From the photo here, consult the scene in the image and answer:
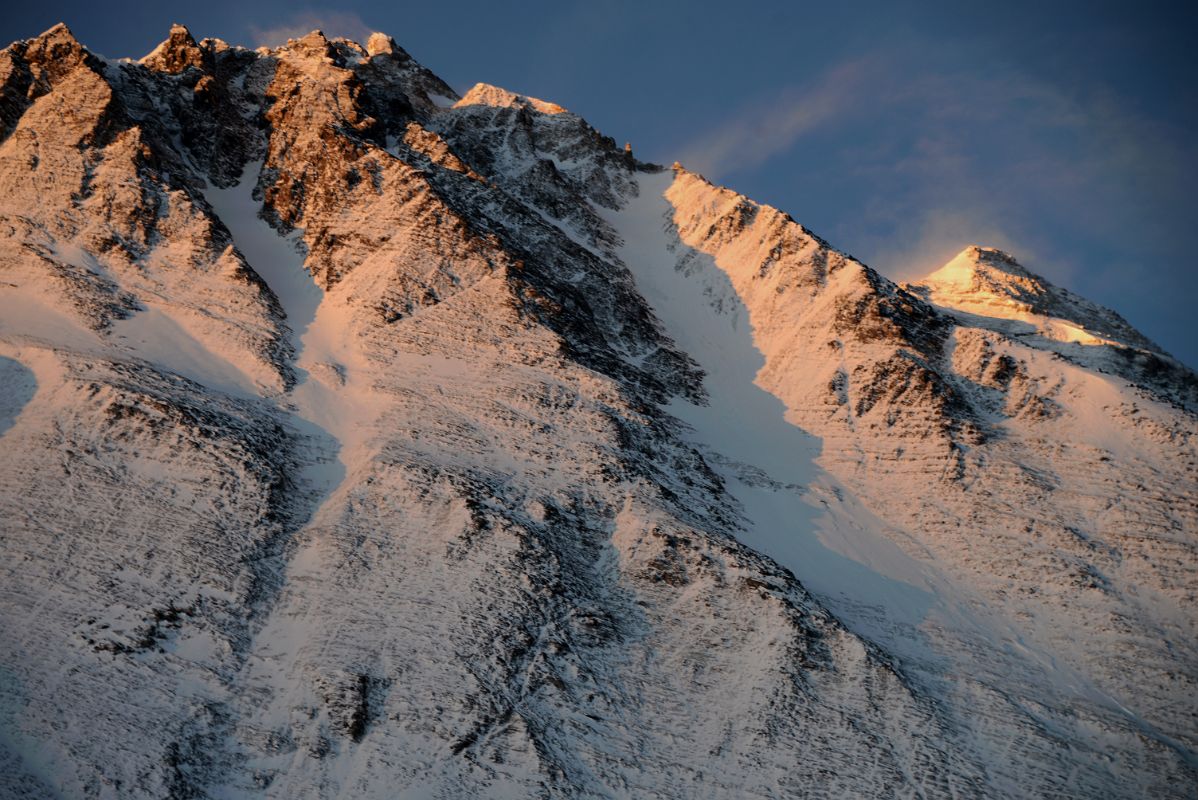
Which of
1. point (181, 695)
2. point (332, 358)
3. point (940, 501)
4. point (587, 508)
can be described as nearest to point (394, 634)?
point (181, 695)

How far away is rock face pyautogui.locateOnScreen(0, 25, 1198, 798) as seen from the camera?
2984 cm

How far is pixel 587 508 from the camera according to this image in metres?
44.0

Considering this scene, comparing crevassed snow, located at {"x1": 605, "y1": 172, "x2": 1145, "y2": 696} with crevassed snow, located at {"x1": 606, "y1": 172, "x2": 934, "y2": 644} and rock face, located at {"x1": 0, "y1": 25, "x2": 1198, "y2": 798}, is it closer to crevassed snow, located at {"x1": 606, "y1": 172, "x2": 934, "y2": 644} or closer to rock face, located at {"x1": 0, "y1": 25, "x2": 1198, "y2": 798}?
crevassed snow, located at {"x1": 606, "y1": 172, "x2": 934, "y2": 644}

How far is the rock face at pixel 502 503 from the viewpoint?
29.8 meters

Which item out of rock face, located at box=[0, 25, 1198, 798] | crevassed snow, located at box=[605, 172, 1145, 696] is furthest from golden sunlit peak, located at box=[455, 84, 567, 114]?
crevassed snow, located at box=[605, 172, 1145, 696]

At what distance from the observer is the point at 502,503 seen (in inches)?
1634

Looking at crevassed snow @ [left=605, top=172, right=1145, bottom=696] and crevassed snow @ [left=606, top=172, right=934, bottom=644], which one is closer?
crevassed snow @ [left=605, top=172, right=1145, bottom=696]

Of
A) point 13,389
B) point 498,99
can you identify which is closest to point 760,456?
point 13,389

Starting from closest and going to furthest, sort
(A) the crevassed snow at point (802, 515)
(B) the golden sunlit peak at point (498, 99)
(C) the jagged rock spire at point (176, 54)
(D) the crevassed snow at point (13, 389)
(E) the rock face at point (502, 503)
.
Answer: (E) the rock face at point (502, 503) → (D) the crevassed snow at point (13, 389) → (A) the crevassed snow at point (802, 515) → (C) the jagged rock spire at point (176, 54) → (B) the golden sunlit peak at point (498, 99)

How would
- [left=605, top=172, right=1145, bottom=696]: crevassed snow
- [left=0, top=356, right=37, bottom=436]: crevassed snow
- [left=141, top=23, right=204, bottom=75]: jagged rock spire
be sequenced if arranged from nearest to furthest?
[left=0, top=356, right=37, bottom=436]: crevassed snow, [left=605, top=172, right=1145, bottom=696]: crevassed snow, [left=141, top=23, right=204, bottom=75]: jagged rock spire

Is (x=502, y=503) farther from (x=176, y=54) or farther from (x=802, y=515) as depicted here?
(x=176, y=54)

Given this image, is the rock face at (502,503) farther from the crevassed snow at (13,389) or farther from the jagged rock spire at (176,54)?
the jagged rock spire at (176,54)

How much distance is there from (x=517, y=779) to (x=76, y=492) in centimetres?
2422

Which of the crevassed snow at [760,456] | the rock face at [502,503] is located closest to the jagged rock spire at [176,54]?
the rock face at [502,503]
